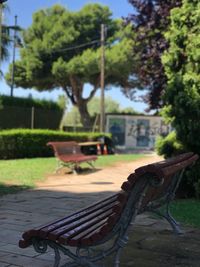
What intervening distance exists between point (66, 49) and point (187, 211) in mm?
35799

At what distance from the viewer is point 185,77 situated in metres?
10.1

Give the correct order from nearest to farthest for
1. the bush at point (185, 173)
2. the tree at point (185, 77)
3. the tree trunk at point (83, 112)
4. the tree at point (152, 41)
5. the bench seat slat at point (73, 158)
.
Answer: the tree at point (185, 77)
the bush at point (185, 173)
the bench seat slat at point (73, 158)
the tree at point (152, 41)
the tree trunk at point (83, 112)

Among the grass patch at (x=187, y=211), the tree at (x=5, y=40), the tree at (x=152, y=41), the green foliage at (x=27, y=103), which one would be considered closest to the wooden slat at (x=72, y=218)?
the grass patch at (x=187, y=211)

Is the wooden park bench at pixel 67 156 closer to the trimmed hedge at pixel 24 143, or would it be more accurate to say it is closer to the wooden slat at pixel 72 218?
the trimmed hedge at pixel 24 143

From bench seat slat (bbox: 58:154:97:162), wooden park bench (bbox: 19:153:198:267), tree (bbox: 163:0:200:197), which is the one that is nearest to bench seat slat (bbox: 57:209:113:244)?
wooden park bench (bbox: 19:153:198:267)

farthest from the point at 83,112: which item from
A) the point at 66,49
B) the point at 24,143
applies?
the point at 24,143

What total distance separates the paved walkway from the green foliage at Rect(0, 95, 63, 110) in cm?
1675

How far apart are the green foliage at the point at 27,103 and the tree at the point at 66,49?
8433 millimetres

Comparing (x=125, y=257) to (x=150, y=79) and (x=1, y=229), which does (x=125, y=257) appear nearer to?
(x=1, y=229)

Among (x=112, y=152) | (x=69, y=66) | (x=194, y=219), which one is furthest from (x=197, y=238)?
(x=69, y=66)

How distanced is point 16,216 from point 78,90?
36.1 meters

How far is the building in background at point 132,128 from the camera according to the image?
34094 mm

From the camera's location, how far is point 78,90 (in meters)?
43.7

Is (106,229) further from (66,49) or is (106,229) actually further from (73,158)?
(66,49)
